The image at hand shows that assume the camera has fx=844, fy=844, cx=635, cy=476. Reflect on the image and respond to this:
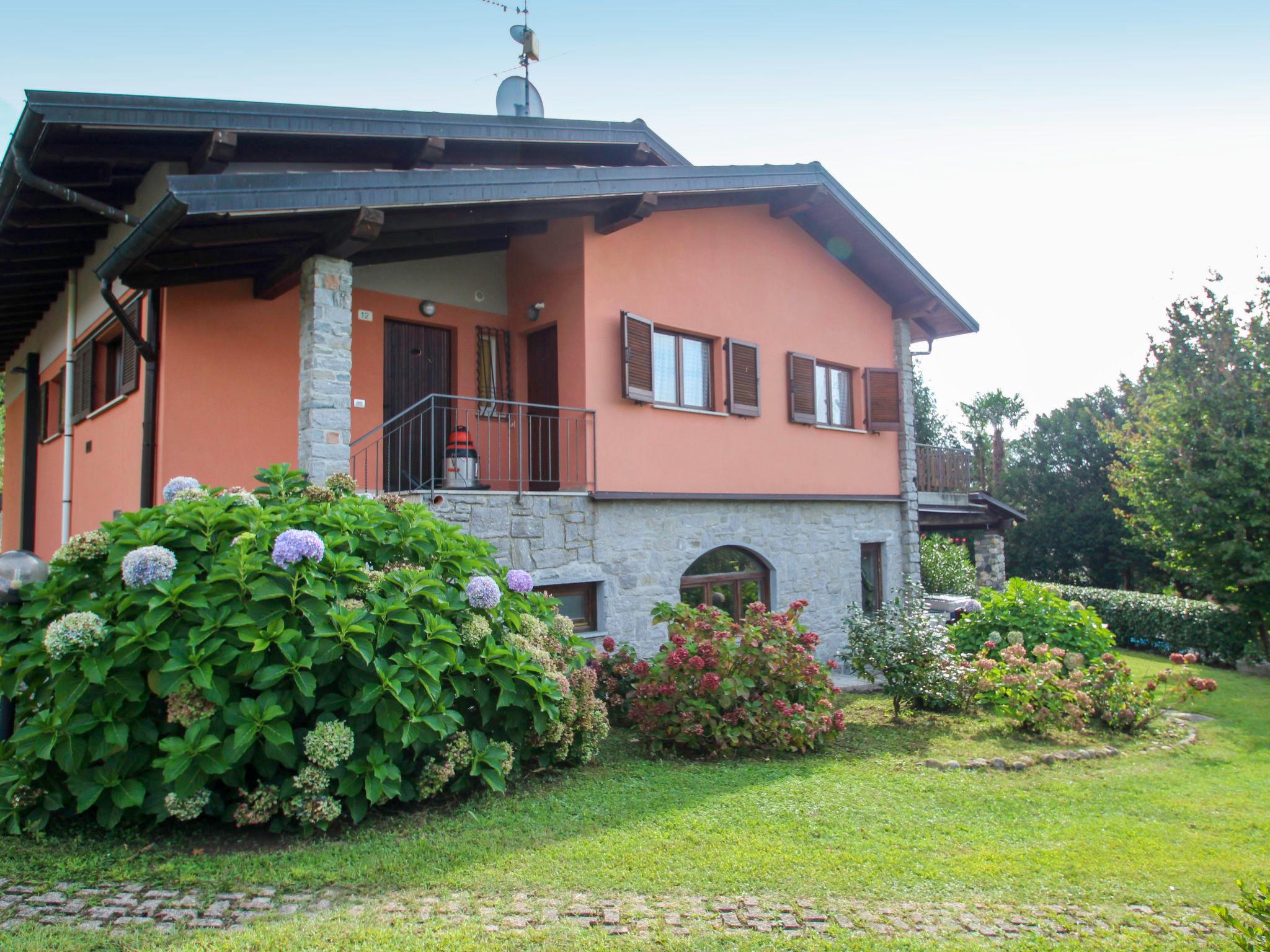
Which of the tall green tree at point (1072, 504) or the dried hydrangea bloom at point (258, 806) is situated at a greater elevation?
the tall green tree at point (1072, 504)

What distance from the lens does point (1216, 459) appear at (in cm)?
1377

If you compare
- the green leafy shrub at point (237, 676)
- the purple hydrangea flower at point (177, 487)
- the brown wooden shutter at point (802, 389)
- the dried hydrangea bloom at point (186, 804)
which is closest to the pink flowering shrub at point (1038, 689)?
the brown wooden shutter at point (802, 389)

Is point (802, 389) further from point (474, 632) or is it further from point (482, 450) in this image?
point (474, 632)

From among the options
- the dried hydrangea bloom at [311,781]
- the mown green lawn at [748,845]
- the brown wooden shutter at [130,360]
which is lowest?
the mown green lawn at [748,845]

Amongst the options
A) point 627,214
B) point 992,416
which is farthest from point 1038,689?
point 992,416

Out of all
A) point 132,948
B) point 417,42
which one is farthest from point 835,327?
point 132,948

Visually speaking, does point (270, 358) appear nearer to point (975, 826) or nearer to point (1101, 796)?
point (975, 826)

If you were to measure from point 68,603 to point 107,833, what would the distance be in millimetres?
1175

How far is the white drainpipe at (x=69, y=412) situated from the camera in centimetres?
991

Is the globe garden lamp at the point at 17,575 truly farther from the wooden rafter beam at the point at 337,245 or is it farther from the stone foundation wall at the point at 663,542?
the wooden rafter beam at the point at 337,245

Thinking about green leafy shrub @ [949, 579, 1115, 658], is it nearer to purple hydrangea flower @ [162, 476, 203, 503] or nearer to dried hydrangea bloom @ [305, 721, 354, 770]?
dried hydrangea bloom @ [305, 721, 354, 770]

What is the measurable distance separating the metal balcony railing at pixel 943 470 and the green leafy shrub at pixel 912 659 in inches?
280

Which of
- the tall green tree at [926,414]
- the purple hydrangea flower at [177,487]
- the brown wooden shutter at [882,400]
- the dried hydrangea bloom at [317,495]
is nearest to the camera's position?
the purple hydrangea flower at [177,487]

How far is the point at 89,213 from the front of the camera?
26.8 ft
